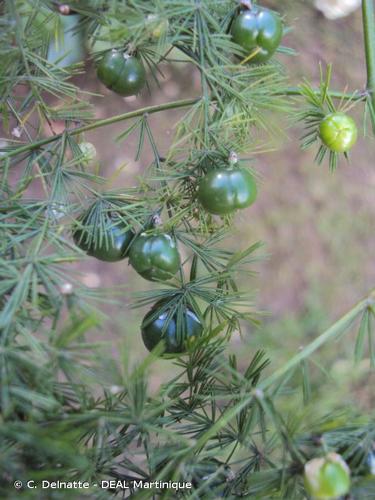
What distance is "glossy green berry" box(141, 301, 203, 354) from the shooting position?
665mm

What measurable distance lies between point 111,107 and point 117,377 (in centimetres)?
134

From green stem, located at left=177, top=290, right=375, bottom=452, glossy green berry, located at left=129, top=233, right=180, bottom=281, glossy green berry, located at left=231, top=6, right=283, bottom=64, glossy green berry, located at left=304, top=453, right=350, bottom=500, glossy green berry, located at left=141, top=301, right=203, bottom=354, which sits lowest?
glossy green berry, located at left=304, top=453, right=350, bottom=500

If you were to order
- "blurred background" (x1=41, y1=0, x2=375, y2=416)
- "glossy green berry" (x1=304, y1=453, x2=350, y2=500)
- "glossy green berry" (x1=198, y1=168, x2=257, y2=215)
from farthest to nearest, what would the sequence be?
"blurred background" (x1=41, y1=0, x2=375, y2=416) < "glossy green berry" (x1=198, y1=168, x2=257, y2=215) < "glossy green berry" (x1=304, y1=453, x2=350, y2=500)

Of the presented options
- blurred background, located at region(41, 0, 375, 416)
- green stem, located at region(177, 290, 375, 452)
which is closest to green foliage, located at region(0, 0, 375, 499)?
green stem, located at region(177, 290, 375, 452)

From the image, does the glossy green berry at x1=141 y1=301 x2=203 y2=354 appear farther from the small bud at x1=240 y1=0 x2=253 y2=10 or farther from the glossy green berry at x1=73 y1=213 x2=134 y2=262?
the small bud at x1=240 y1=0 x2=253 y2=10

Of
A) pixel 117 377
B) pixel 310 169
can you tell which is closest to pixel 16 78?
pixel 117 377

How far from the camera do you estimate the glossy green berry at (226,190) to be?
2.01 ft

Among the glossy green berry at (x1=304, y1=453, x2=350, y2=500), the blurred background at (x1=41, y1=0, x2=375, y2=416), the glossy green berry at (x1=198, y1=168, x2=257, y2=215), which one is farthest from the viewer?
the blurred background at (x1=41, y1=0, x2=375, y2=416)

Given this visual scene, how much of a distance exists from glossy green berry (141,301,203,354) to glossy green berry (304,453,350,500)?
227mm

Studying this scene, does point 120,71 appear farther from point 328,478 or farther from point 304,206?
point 304,206

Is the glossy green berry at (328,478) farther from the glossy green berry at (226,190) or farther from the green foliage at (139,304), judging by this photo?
the glossy green berry at (226,190)

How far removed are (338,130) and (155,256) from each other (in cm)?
27

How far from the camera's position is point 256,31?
2.06 feet

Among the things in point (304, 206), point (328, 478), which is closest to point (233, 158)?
point (328, 478)
